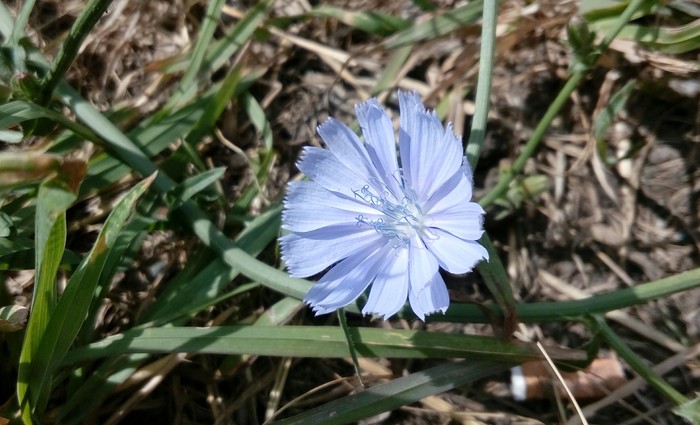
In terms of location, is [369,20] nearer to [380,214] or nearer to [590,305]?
[380,214]

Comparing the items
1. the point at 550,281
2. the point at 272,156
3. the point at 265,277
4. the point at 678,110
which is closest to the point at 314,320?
the point at 265,277

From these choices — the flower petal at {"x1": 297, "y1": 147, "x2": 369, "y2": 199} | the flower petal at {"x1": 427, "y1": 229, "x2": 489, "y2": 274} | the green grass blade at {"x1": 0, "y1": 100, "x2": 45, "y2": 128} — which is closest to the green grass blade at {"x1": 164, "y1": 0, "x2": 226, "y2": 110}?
the green grass blade at {"x1": 0, "y1": 100, "x2": 45, "y2": 128}

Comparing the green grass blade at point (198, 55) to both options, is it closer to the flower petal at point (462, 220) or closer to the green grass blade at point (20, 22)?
the green grass blade at point (20, 22)

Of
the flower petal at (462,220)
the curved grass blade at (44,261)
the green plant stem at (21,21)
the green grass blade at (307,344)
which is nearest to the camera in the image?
the flower petal at (462,220)

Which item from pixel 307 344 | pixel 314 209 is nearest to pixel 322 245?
pixel 314 209

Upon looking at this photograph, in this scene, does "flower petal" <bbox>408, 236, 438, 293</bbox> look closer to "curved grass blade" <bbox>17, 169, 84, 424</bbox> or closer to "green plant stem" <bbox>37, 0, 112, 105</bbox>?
"curved grass blade" <bbox>17, 169, 84, 424</bbox>

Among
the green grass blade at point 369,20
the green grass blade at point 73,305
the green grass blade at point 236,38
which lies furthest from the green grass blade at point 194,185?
the green grass blade at point 369,20
